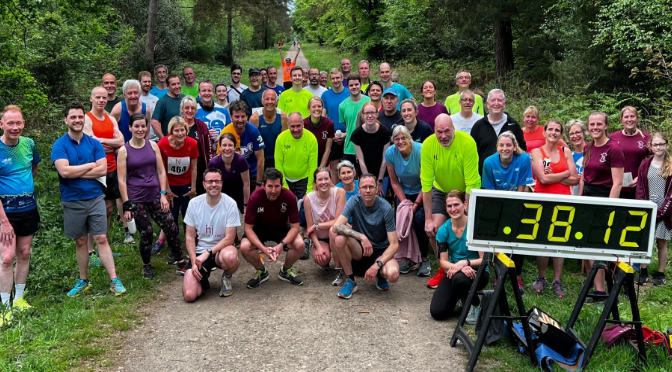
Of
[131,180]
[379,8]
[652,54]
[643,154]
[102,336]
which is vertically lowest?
[102,336]

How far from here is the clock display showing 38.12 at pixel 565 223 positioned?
485 cm

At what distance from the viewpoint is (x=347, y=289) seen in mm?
6816

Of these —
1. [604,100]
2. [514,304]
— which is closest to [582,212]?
[514,304]

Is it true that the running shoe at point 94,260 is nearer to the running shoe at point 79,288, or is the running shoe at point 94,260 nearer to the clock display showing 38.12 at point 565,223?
the running shoe at point 79,288

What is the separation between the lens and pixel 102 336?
5.75 m

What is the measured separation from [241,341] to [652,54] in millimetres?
10490

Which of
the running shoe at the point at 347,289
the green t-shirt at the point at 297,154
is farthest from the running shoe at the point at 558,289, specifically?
the green t-shirt at the point at 297,154

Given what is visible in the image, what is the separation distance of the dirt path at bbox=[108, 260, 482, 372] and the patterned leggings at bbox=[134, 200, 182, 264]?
0.51 meters

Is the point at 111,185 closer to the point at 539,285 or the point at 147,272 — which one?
the point at 147,272

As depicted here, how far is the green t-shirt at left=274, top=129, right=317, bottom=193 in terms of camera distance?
8422 mm

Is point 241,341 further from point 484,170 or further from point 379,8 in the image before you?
point 379,8

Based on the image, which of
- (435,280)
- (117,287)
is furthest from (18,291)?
(435,280)

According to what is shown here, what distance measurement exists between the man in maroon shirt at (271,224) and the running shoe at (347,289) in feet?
2.26

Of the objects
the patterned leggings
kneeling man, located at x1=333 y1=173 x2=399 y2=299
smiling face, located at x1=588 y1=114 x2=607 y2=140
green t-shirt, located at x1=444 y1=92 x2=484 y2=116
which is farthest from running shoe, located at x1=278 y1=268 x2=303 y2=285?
smiling face, located at x1=588 y1=114 x2=607 y2=140
